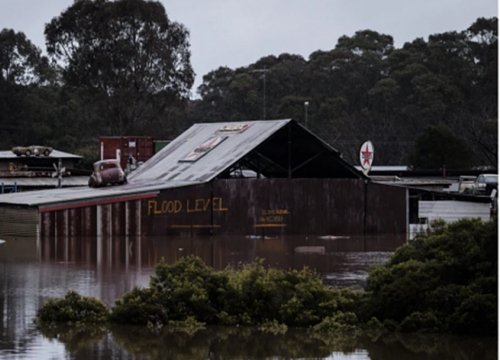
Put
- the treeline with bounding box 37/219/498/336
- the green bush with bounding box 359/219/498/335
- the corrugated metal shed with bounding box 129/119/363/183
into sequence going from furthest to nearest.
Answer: the corrugated metal shed with bounding box 129/119/363/183, the treeline with bounding box 37/219/498/336, the green bush with bounding box 359/219/498/335

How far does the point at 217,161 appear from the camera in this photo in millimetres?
44688

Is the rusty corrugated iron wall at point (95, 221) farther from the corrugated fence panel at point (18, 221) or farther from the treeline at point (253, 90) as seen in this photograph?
the treeline at point (253, 90)

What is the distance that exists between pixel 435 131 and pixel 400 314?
51.1 metres

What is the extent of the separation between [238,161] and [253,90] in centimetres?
4929

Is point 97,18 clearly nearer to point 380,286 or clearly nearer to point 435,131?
point 435,131

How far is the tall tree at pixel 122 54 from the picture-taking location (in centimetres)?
7888

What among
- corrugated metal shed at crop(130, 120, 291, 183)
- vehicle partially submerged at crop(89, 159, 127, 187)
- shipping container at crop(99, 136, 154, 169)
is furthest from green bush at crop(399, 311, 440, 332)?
shipping container at crop(99, 136, 154, 169)

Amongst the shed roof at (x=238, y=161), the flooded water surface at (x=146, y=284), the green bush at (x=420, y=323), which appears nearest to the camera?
the flooded water surface at (x=146, y=284)

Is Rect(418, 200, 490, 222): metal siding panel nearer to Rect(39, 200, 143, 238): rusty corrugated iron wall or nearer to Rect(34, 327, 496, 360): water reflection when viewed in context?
Rect(39, 200, 143, 238): rusty corrugated iron wall

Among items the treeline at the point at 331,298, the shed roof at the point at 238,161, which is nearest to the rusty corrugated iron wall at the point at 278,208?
the shed roof at the point at 238,161

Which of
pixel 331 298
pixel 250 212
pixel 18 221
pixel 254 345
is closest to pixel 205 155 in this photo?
pixel 250 212

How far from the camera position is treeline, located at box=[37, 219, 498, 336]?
60.9ft

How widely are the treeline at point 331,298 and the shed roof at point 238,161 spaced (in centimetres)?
2195

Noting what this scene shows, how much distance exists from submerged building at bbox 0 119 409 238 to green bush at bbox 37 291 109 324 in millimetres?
20472
